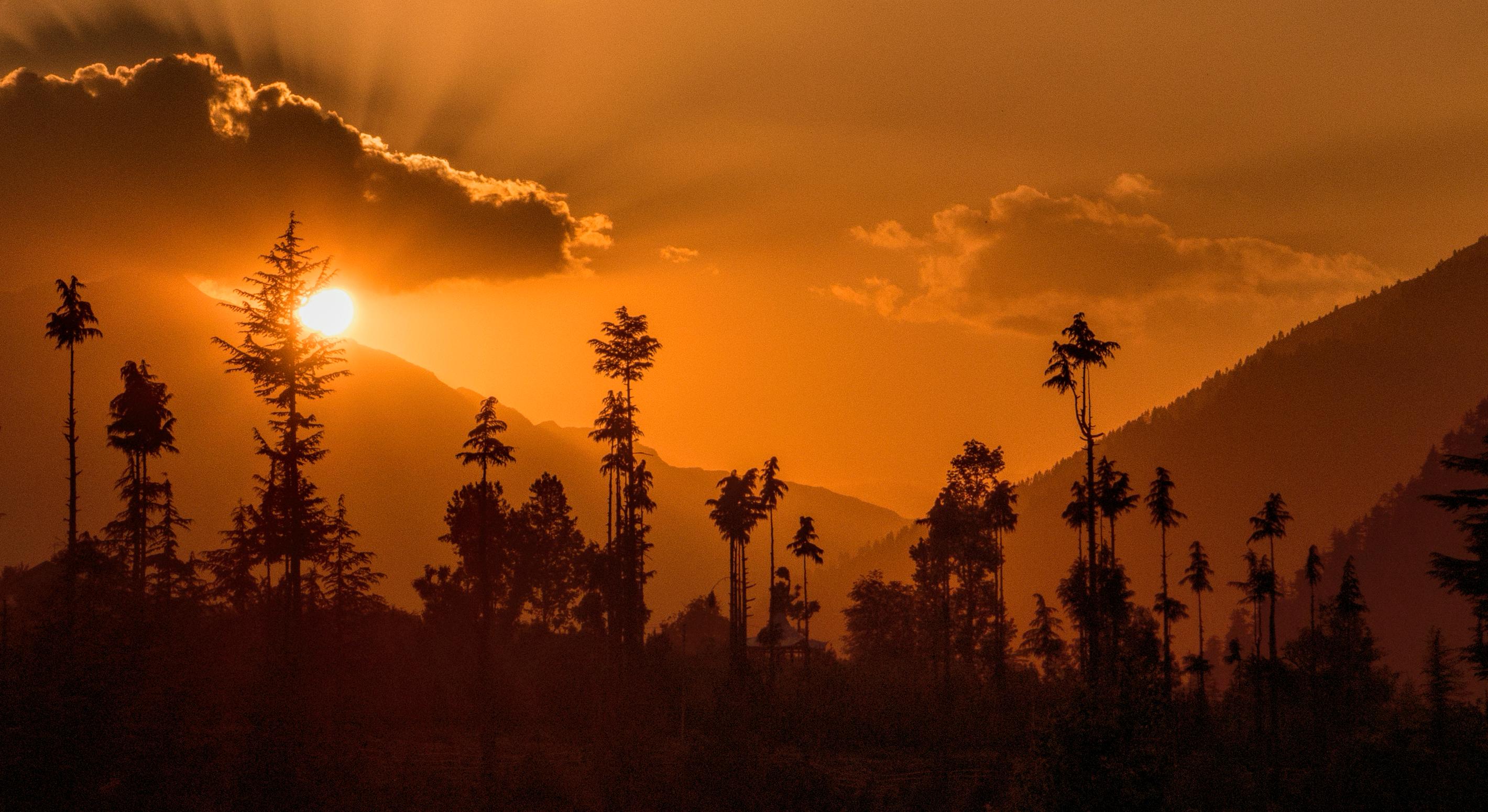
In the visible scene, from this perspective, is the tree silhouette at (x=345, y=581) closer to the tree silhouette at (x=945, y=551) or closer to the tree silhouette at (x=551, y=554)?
the tree silhouette at (x=551, y=554)

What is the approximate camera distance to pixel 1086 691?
27750mm

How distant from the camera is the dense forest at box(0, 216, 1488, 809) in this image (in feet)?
104

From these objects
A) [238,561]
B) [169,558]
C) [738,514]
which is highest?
[738,514]

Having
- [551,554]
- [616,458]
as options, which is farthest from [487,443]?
[551,554]

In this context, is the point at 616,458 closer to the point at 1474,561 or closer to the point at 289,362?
the point at 289,362

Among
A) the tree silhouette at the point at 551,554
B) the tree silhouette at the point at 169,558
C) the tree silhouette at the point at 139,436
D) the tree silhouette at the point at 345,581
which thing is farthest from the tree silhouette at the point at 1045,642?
the tree silhouette at the point at 139,436

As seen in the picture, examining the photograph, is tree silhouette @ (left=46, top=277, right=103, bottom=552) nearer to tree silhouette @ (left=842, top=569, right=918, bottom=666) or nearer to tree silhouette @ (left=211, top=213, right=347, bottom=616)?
tree silhouette @ (left=211, top=213, right=347, bottom=616)

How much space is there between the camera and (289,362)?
144 ft

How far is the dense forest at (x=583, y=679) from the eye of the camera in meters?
31.6

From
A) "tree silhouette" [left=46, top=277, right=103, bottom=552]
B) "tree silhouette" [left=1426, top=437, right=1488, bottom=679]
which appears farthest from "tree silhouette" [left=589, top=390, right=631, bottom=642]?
"tree silhouette" [left=1426, top=437, right=1488, bottom=679]

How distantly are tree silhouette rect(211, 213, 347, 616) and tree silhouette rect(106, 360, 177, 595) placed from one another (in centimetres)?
1267

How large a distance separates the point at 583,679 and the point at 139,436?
27.5 meters

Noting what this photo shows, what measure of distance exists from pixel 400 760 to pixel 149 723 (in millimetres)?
15359

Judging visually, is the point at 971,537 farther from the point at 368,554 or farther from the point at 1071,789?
the point at 1071,789
